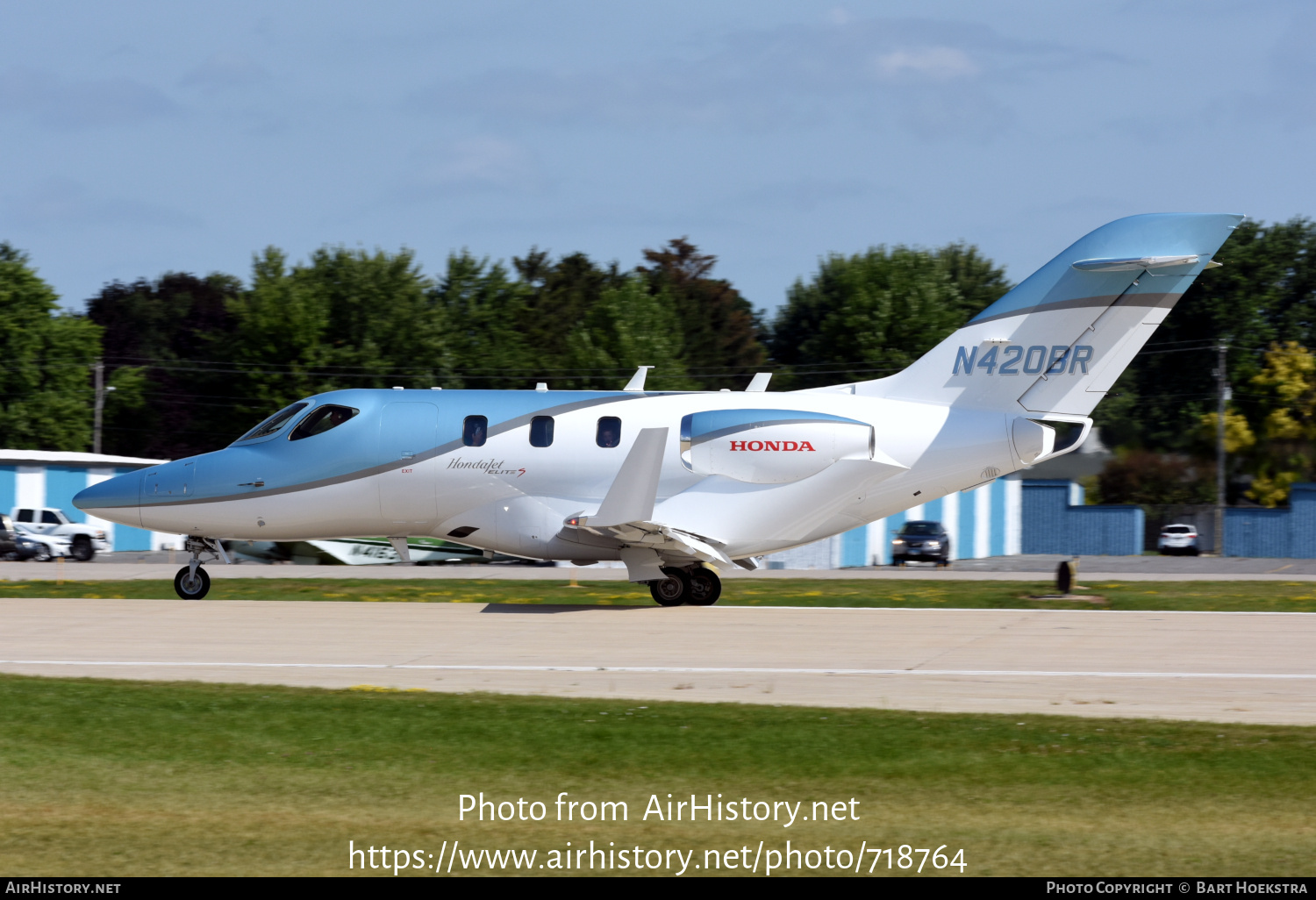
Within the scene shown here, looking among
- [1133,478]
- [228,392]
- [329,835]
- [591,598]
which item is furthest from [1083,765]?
[228,392]

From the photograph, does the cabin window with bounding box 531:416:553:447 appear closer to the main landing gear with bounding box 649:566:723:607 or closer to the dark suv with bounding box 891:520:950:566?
the main landing gear with bounding box 649:566:723:607

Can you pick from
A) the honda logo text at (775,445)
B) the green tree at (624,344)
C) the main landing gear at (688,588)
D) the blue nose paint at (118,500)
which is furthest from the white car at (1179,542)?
the blue nose paint at (118,500)

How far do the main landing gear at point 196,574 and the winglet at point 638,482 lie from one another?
6782 millimetres

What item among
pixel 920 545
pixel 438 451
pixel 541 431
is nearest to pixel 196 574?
pixel 438 451

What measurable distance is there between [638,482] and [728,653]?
4.29 metres

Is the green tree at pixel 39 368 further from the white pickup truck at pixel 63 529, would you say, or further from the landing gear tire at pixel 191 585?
the landing gear tire at pixel 191 585

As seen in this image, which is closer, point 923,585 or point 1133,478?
point 923,585

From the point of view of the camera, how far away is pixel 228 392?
69750mm

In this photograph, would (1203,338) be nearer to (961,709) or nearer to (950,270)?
(950,270)

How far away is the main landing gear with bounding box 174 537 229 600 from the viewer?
73.9 feet

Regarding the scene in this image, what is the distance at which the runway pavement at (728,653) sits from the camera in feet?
45.6

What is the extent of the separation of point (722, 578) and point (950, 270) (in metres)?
63.7

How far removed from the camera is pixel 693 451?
841 inches


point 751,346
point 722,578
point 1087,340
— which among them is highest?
point 751,346
